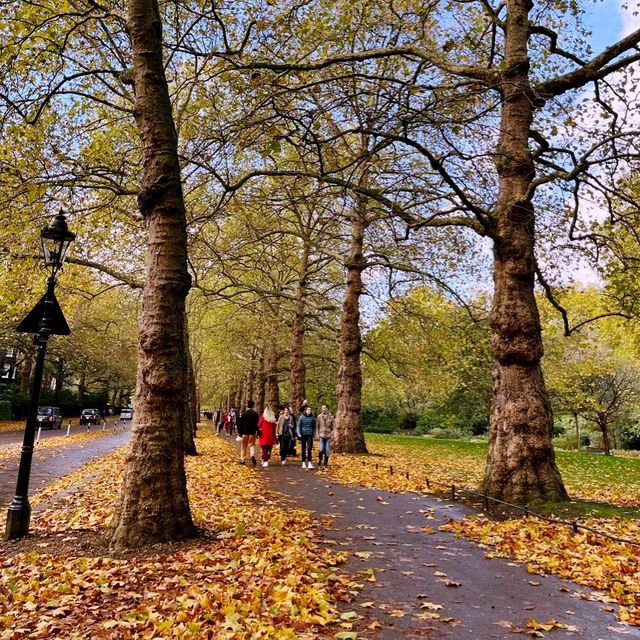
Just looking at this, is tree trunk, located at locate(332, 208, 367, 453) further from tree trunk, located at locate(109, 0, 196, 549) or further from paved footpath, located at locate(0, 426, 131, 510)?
tree trunk, located at locate(109, 0, 196, 549)

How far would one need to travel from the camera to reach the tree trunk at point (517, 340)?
8469 mm

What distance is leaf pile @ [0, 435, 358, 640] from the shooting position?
4.04 m

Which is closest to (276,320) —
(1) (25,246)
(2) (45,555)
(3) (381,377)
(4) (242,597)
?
(3) (381,377)

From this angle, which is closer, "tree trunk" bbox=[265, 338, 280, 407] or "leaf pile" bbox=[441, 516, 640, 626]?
"leaf pile" bbox=[441, 516, 640, 626]

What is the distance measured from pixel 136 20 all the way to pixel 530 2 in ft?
24.1

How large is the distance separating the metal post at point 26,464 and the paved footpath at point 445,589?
4173 millimetres

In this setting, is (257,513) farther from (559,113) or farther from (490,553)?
(559,113)

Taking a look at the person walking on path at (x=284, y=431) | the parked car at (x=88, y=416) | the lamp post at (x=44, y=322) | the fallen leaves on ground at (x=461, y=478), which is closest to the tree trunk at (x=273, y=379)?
the person walking on path at (x=284, y=431)

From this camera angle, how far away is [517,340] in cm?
873

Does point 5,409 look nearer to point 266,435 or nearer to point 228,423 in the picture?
point 228,423

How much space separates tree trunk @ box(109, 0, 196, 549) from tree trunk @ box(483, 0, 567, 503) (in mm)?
5126

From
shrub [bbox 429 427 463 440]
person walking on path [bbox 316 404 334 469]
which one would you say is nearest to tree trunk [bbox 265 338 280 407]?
person walking on path [bbox 316 404 334 469]

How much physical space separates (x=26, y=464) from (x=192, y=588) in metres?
4.34

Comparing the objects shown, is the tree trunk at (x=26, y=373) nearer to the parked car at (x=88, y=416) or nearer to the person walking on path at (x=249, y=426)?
the parked car at (x=88, y=416)
